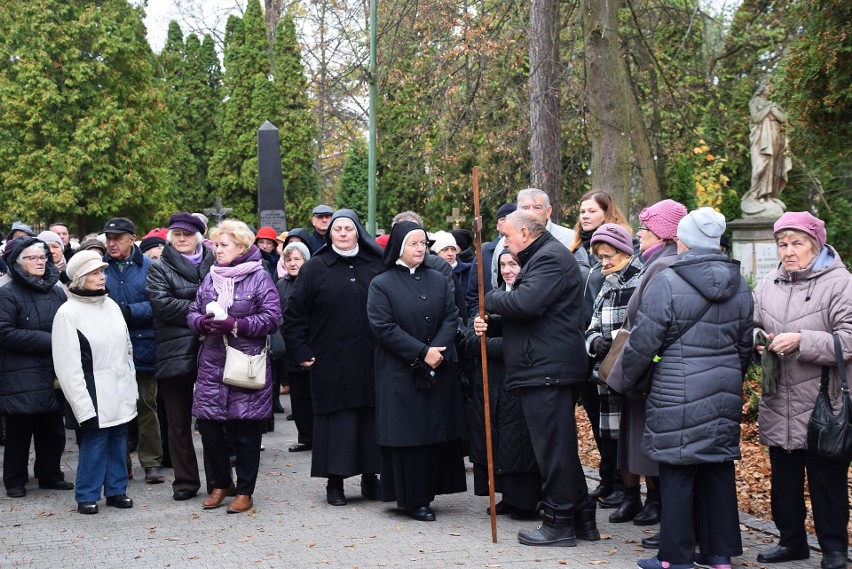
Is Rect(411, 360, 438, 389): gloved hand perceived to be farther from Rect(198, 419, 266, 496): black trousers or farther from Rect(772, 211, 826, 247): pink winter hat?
Rect(772, 211, 826, 247): pink winter hat

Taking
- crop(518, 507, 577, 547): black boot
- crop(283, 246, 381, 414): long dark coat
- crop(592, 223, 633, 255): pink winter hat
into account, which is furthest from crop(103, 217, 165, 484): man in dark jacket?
crop(592, 223, 633, 255): pink winter hat

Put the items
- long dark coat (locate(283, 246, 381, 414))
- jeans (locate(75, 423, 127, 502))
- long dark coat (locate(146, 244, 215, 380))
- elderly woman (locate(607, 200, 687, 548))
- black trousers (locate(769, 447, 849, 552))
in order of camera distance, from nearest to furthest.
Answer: black trousers (locate(769, 447, 849, 552)) < elderly woman (locate(607, 200, 687, 548)) < jeans (locate(75, 423, 127, 502)) < long dark coat (locate(283, 246, 381, 414)) < long dark coat (locate(146, 244, 215, 380))

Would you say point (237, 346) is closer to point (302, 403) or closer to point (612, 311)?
point (612, 311)

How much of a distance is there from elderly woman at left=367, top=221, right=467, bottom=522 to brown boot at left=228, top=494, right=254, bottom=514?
100cm

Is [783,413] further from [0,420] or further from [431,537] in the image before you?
[0,420]

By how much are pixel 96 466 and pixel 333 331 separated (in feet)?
6.45

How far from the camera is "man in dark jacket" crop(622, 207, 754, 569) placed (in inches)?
224

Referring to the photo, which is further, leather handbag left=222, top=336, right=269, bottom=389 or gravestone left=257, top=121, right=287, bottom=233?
gravestone left=257, top=121, right=287, bottom=233

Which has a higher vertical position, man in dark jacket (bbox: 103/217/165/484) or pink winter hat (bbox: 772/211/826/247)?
pink winter hat (bbox: 772/211/826/247)

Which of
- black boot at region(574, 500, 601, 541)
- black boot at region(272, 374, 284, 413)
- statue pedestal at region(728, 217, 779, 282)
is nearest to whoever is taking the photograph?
black boot at region(574, 500, 601, 541)

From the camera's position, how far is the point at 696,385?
570 centimetres

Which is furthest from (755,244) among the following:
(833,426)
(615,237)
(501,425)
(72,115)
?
(72,115)

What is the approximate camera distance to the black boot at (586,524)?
662 cm

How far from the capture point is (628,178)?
1348 cm
